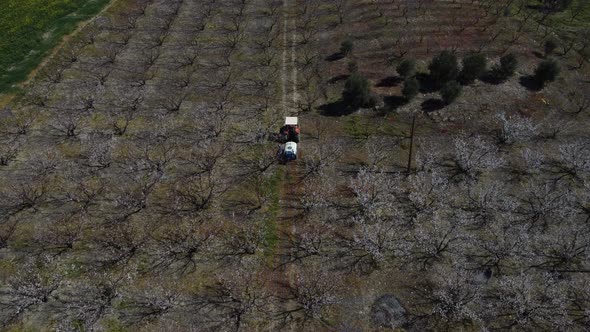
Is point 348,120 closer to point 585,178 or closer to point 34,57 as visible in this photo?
point 585,178

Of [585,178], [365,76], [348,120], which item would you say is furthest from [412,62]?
[585,178]

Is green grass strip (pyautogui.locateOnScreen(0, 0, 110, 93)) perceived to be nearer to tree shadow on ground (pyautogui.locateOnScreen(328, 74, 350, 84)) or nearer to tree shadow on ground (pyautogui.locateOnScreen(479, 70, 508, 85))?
tree shadow on ground (pyautogui.locateOnScreen(328, 74, 350, 84))

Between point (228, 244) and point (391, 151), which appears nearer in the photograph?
point (228, 244)

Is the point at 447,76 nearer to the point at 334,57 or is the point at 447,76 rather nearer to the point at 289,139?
the point at 334,57

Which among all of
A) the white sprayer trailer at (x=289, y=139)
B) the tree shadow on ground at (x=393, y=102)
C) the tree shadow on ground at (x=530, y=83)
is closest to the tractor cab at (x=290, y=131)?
the white sprayer trailer at (x=289, y=139)

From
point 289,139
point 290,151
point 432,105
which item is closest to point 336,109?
point 289,139
